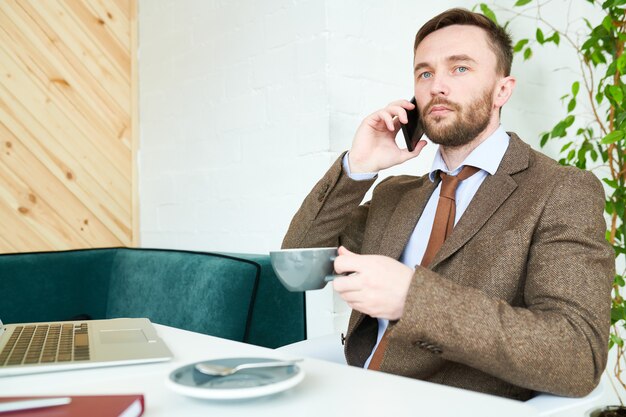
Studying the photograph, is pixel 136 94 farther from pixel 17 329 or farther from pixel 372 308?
pixel 372 308

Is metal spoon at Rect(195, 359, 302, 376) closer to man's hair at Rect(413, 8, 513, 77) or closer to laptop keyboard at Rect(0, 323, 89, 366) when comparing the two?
laptop keyboard at Rect(0, 323, 89, 366)

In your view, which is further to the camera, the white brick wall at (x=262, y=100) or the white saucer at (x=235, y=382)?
the white brick wall at (x=262, y=100)

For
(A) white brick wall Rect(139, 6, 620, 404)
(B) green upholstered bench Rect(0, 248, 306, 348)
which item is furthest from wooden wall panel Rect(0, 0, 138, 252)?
(B) green upholstered bench Rect(0, 248, 306, 348)

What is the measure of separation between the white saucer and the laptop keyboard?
25 centimetres

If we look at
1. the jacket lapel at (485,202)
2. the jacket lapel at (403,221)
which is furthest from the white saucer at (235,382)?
the jacket lapel at (403,221)

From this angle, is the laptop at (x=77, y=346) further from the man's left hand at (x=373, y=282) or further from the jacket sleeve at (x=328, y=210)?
the jacket sleeve at (x=328, y=210)

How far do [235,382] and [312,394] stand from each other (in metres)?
0.09

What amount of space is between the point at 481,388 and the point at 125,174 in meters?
2.03

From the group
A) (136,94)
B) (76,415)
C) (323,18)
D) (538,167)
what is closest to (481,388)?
(538,167)

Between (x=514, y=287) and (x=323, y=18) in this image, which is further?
(x=323, y=18)

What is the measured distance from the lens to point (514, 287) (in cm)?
115

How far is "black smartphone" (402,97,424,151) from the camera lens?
60.6 inches

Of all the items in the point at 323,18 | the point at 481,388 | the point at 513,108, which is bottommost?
the point at 481,388

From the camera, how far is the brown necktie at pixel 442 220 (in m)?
1.30
